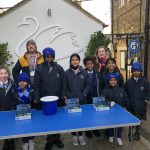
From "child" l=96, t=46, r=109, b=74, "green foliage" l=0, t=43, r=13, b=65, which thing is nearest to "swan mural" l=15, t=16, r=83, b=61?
"green foliage" l=0, t=43, r=13, b=65

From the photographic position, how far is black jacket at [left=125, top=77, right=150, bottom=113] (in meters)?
4.37

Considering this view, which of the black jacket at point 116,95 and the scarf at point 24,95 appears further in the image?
the black jacket at point 116,95

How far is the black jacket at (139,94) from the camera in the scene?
4367mm

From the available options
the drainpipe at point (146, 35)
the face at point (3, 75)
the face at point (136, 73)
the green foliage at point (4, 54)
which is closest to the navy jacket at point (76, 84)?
the face at point (136, 73)

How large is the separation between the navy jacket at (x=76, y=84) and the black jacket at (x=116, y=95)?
357mm

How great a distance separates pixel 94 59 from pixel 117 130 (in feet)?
4.51

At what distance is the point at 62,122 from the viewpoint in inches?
123

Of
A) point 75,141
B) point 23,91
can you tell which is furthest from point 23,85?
point 75,141

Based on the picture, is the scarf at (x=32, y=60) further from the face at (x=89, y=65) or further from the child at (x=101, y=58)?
the child at (x=101, y=58)

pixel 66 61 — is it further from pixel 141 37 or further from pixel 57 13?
pixel 141 37

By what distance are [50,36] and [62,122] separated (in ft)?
23.4

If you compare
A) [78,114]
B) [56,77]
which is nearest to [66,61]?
[56,77]

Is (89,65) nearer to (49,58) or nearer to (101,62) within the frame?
(101,62)

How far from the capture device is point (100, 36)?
32.4 ft
